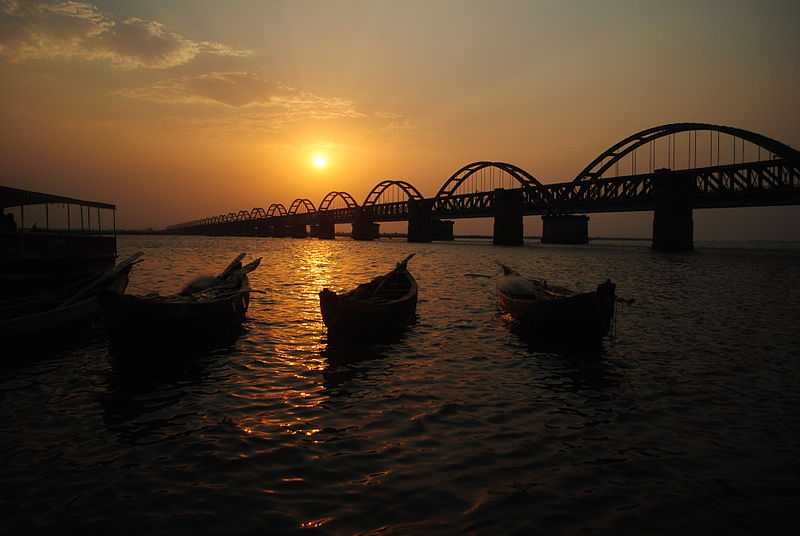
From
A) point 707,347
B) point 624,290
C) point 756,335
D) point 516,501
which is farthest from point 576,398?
point 624,290

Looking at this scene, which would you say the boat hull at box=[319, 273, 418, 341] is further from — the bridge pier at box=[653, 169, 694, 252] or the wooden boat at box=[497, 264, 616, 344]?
the bridge pier at box=[653, 169, 694, 252]

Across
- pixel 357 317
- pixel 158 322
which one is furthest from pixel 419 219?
pixel 158 322

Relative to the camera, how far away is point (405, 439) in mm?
6883

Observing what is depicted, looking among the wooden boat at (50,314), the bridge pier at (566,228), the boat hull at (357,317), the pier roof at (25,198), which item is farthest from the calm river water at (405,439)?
the bridge pier at (566,228)

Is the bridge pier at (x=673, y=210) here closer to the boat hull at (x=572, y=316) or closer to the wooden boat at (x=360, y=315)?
the boat hull at (x=572, y=316)

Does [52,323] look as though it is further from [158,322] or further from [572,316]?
[572,316]

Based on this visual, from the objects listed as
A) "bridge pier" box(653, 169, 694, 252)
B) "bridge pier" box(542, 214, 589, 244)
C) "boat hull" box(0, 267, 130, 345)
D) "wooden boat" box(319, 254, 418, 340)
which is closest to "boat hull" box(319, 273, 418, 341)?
"wooden boat" box(319, 254, 418, 340)

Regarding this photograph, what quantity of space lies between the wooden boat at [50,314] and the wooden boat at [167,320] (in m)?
0.45

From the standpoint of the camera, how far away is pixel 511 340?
13867mm

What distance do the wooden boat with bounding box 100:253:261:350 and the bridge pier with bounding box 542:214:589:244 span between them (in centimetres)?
10683

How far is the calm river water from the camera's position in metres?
5.00

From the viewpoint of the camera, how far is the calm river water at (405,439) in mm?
5004

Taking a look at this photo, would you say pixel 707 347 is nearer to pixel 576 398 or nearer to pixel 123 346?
pixel 576 398

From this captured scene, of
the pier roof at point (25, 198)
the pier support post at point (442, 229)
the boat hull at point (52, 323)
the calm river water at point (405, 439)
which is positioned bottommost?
the calm river water at point (405, 439)
